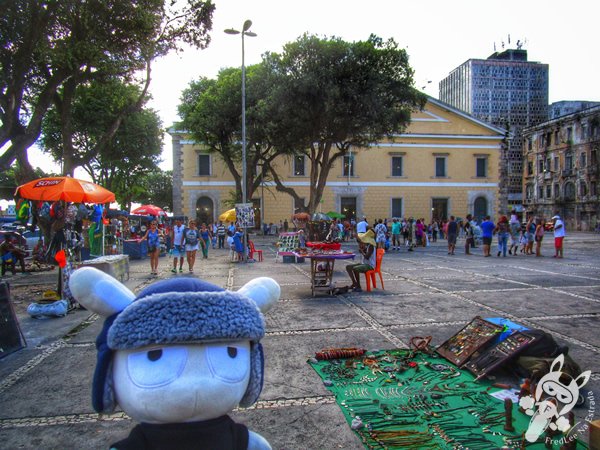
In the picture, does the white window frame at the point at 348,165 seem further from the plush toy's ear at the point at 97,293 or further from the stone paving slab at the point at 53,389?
the plush toy's ear at the point at 97,293

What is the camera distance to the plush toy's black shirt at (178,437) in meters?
1.71

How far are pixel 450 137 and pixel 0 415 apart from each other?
120ft

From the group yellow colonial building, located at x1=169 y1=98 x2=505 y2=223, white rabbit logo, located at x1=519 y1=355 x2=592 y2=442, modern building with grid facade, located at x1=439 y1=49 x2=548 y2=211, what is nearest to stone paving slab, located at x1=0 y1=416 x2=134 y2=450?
white rabbit logo, located at x1=519 y1=355 x2=592 y2=442

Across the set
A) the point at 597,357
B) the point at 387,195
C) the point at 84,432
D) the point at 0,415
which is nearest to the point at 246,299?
the point at 84,432

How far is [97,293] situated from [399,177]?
35126 millimetres

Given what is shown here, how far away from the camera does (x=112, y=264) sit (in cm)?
943

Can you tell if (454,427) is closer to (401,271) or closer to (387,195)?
(401,271)

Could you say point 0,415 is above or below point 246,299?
below

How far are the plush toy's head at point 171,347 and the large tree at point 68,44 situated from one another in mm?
9962

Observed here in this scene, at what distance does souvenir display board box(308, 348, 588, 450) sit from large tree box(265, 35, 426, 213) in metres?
16.9

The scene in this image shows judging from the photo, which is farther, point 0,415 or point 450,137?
point 450,137

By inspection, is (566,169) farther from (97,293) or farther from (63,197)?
(97,293)

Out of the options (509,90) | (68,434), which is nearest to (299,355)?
(68,434)

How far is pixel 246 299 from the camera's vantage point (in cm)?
Answer: 192
